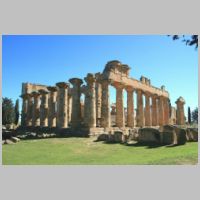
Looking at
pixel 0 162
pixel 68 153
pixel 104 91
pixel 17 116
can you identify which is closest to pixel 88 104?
pixel 104 91

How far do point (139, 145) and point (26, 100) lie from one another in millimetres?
26027

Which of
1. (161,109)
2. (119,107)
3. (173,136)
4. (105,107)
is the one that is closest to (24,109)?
(119,107)

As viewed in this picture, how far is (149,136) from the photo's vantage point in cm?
1848

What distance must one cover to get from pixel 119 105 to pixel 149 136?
10360 mm

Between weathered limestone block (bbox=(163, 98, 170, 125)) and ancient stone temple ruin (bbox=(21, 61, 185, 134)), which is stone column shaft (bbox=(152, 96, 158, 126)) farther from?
weathered limestone block (bbox=(163, 98, 170, 125))

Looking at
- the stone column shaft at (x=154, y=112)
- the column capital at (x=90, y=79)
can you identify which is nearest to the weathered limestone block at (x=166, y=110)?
the stone column shaft at (x=154, y=112)

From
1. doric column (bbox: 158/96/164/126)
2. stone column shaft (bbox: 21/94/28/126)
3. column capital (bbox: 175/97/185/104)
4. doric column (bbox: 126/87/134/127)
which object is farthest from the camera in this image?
column capital (bbox: 175/97/185/104)

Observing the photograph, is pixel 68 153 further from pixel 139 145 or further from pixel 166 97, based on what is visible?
pixel 166 97

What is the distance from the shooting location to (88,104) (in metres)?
25.2

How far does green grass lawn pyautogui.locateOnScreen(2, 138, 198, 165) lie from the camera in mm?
11539

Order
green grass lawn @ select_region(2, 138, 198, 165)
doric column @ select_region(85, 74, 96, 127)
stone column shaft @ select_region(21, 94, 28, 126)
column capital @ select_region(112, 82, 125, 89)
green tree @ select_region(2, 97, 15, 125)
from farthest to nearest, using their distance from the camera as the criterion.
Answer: green tree @ select_region(2, 97, 15, 125) → stone column shaft @ select_region(21, 94, 28, 126) → column capital @ select_region(112, 82, 125, 89) → doric column @ select_region(85, 74, 96, 127) → green grass lawn @ select_region(2, 138, 198, 165)

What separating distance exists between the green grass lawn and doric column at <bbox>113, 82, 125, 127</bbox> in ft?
34.2

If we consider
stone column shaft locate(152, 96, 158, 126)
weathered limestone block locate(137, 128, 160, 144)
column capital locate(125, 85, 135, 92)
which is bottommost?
weathered limestone block locate(137, 128, 160, 144)

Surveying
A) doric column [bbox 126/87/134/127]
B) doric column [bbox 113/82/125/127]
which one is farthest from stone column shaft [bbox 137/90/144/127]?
doric column [bbox 113/82/125/127]
